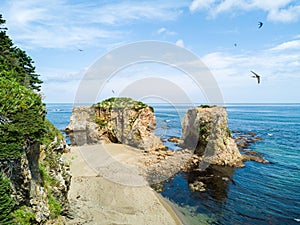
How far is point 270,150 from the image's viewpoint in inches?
1629

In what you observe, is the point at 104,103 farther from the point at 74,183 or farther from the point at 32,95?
the point at 32,95

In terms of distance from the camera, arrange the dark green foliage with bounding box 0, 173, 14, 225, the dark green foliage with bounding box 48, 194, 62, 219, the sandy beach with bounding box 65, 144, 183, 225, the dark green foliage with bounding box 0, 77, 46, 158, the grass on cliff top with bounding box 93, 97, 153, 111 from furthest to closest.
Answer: the grass on cliff top with bounding box 93, 97, 153, 111 → the sandy beach with bounding box 65, 144, 183, 225 → the dark green foliage with bounding box 48, 194, 62, 219 → the dark green foliage with bounding box 0, 77, 46, 158 → the dark green foliage with bounding box 0, 173, 14, 225

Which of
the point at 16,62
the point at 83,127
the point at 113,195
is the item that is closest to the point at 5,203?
the point at 16,62

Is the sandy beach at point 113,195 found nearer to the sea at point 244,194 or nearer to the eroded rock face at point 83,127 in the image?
the sea at point 244,194

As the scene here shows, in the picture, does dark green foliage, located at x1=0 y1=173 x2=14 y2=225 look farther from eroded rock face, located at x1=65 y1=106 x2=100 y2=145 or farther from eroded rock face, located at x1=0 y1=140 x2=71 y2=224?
eroded rock face, located at x1=65 y1=106 x2=100 y2=145

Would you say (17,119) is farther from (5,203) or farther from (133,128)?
(133,128)

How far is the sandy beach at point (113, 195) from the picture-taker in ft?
54.7

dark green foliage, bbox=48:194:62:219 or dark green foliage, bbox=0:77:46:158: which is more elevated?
dark green foliage, bbox=0:77:46:158

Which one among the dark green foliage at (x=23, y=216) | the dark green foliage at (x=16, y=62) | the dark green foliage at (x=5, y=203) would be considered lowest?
the dark green foliage at (x=23, y=216)

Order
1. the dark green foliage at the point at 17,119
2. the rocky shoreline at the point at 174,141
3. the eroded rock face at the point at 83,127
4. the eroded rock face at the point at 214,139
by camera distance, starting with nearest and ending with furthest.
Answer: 1. the dark green foliage at the point at 17,119
2. the rocky shoreline at the point at 174,141
3. the eroded rock face at the point at 214,139
4. the eroded rock face at the point at 83,127

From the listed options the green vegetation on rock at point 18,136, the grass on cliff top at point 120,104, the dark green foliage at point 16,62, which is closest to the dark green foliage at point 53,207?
the green vegetation on rock at point 18,136

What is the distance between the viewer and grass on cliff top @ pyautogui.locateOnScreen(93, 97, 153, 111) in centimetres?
4125

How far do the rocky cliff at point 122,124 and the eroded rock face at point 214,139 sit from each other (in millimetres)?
7913

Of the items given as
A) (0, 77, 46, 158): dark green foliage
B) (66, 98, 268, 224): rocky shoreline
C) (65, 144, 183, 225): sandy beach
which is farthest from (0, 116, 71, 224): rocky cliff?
(66, 98, 268, 224): rocky shoreline
